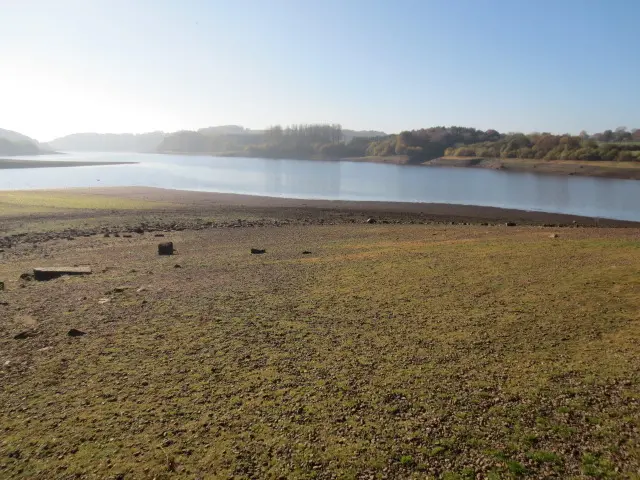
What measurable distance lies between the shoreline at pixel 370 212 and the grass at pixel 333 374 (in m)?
17.8

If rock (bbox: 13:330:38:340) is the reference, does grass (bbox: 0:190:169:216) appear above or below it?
below

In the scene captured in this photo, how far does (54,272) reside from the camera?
39.0ft

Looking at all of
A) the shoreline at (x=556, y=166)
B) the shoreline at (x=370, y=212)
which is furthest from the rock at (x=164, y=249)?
the shoreline at (x=556, y=166)

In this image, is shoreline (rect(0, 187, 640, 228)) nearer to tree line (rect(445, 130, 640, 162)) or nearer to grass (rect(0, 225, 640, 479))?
grass (rect(0, 225, 640, 479))

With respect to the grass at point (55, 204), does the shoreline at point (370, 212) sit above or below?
below

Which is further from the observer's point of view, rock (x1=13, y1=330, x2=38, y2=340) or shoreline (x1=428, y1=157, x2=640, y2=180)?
shoreline (x1=428, y1=157, x2=640, y2=180)

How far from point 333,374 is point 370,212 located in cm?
2765

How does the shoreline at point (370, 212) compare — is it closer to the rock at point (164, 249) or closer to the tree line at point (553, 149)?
the rock at point (164, 249)

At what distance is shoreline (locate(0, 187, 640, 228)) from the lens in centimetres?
2939

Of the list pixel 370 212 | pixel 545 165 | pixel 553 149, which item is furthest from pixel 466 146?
pixel 370 212

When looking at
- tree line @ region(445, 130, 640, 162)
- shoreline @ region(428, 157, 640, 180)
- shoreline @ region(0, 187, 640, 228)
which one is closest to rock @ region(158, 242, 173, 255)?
shoreline @ region(0, 187, 640, 228)

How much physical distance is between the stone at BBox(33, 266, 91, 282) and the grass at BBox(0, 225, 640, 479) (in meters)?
0.72

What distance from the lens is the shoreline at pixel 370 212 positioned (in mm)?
29391

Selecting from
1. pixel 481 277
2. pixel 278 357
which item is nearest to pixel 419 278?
pixel 481 277
